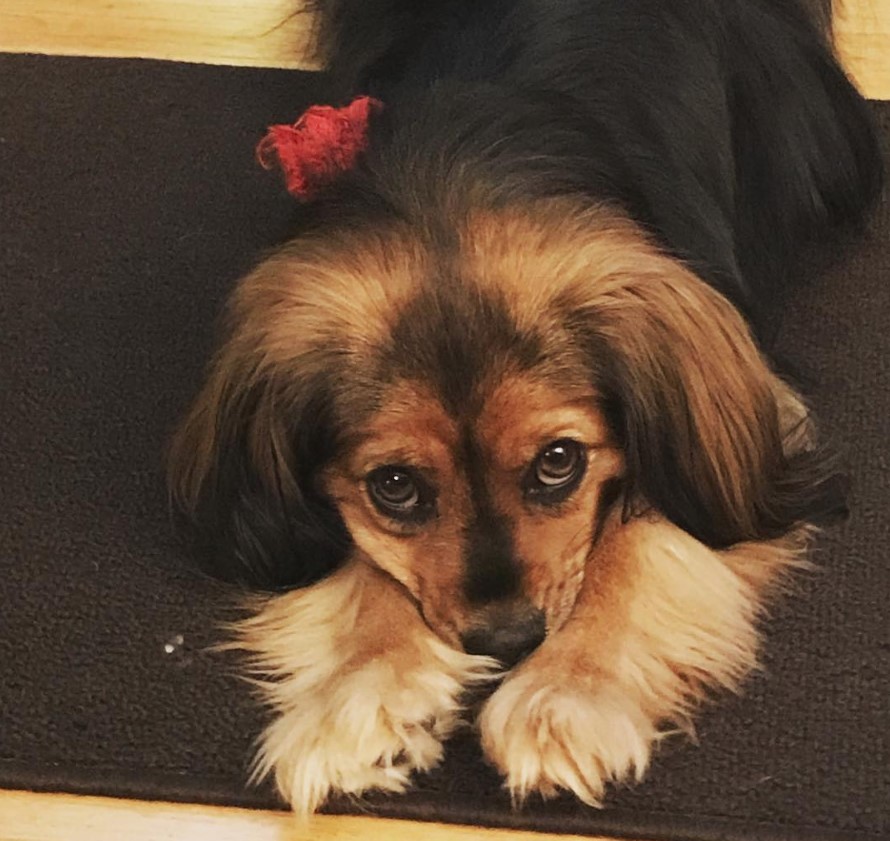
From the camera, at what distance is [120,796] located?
169 cm

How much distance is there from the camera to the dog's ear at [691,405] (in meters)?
1.59

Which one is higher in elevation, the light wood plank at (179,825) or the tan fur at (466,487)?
the tan fur at (466,487)

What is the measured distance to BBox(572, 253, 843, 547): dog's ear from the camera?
5.23ft

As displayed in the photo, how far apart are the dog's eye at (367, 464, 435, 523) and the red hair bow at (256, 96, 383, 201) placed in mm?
371

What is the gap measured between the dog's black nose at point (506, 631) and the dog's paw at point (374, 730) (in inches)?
2.1

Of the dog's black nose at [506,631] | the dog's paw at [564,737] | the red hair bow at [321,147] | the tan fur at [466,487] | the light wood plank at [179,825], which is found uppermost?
the red hair bow at [321,147]

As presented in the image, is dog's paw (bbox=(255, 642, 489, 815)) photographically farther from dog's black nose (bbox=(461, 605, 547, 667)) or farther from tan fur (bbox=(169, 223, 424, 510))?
tan fur (bbox=(169, 223, 424, 510))

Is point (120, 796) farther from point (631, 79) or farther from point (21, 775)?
point (631, 79)

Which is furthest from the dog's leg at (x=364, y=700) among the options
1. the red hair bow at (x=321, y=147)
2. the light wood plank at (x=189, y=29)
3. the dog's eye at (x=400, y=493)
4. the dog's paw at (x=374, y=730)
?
the light wood plank at (x=189, y=29)

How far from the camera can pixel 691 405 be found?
5.41 ft

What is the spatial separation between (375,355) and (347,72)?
82cm

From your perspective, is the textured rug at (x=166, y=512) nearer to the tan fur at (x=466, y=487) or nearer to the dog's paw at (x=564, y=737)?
the dog's paw at (x=564, y=737)

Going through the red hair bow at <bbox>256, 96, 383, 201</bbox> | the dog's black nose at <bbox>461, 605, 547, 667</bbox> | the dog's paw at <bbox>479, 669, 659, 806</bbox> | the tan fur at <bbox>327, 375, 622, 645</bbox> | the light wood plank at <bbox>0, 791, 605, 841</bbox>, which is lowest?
the light wood plank at <bbox>0, 791, 605, 841</bbox>

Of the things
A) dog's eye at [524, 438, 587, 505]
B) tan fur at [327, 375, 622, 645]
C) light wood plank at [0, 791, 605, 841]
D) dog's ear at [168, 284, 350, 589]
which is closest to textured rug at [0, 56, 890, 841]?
light wood plank at [0, 791, 605, 841]
